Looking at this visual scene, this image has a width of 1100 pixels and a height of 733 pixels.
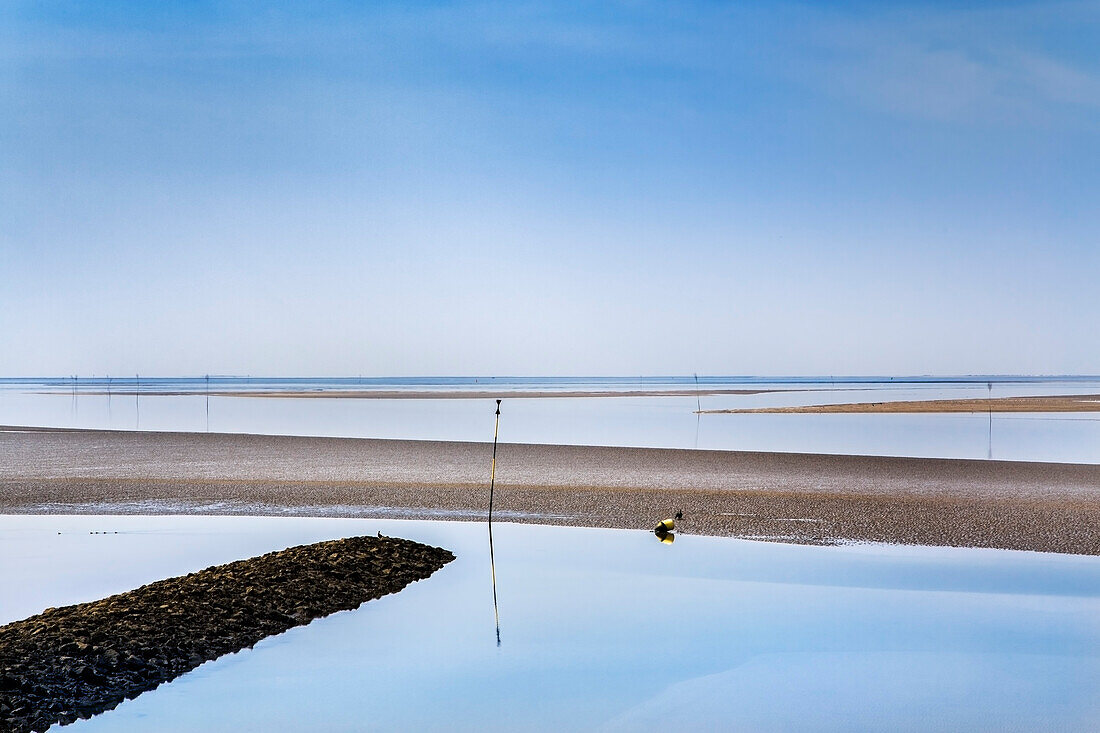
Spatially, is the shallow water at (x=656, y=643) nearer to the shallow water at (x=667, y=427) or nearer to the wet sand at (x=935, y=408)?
the shallow water at (x=667, y=427)

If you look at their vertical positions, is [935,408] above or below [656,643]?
above

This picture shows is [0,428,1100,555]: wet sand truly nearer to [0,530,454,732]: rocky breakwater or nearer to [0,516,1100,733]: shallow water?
[0,516,1100,733]: shallow water

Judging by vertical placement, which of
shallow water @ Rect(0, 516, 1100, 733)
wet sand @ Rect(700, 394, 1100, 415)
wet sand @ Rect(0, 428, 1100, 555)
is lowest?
shallow water @ Rect(0, 516, 1100, 733)

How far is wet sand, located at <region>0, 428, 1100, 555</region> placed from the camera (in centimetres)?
1410

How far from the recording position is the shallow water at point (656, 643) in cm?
625

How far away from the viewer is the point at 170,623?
782cm

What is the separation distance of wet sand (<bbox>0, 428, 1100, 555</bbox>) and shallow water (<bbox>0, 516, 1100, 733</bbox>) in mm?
2077

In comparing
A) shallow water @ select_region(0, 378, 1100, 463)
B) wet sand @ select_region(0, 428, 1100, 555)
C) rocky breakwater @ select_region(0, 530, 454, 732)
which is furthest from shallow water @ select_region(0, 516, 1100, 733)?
shallow water @ select_region(0, 378, 1100, 463)

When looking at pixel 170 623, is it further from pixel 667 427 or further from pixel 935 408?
pixel 935 408

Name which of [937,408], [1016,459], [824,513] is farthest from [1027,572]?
[937,408]

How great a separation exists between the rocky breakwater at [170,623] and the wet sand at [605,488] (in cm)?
448

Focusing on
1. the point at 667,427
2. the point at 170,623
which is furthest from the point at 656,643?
the point at 667,427

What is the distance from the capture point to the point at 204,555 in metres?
11.3

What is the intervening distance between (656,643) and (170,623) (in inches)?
142
